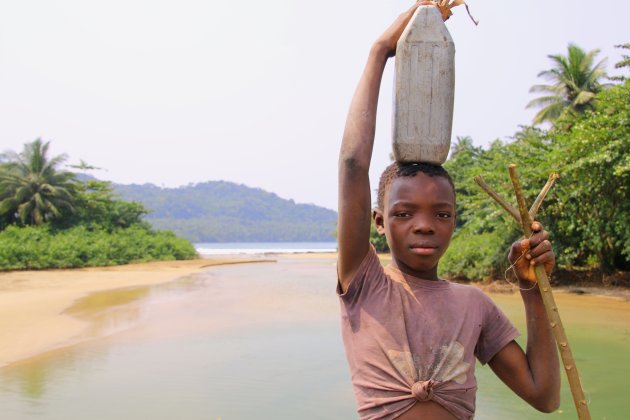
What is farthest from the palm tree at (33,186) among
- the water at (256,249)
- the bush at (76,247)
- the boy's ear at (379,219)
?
the water at (256,249)

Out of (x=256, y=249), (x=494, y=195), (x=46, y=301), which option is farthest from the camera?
(x=256, y=249)

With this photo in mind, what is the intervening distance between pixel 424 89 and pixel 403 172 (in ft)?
0.94

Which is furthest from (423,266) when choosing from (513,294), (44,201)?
(44,201)

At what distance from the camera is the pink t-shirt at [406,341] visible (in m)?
1.56

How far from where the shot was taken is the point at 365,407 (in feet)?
5.18

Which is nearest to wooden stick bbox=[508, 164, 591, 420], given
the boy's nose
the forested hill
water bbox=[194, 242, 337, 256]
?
the boy's nose

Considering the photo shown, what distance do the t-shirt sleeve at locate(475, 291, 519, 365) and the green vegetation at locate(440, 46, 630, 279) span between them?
997 cm

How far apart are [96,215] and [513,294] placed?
22.3 metres

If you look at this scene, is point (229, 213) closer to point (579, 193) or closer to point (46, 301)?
point (46, 301)

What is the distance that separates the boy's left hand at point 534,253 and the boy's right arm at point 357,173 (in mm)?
416

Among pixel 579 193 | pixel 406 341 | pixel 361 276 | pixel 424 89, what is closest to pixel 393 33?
pixel 424 89

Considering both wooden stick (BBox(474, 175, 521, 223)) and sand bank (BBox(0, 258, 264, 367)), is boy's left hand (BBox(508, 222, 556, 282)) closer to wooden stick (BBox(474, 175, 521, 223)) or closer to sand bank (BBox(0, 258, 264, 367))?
wooden stick (BBox(474, 175, 521, 223))

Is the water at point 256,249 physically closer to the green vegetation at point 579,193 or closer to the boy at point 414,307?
the green vegetation at point 579,193

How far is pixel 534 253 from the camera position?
1.65 metres
